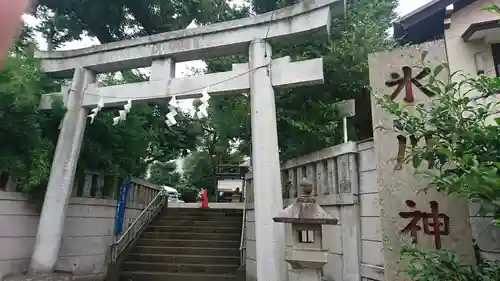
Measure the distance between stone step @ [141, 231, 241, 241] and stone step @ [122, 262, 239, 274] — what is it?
1.33m

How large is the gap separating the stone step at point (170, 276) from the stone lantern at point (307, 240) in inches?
170

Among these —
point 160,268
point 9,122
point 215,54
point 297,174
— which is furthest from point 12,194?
point 297,174

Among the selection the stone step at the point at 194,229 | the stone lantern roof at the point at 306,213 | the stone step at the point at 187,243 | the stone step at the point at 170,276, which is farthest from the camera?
the stone step at the point at 194,229

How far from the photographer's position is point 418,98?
392cm

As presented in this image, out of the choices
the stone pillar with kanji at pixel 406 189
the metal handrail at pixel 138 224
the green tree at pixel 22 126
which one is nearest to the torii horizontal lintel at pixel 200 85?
the green tree at pixel 22 126

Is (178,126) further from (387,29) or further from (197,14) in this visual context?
(387,29)

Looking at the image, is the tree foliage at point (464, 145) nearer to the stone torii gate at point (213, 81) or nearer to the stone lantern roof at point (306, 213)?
the stone lantern roof at point (306, 213)

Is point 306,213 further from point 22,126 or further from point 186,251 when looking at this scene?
point 186,251

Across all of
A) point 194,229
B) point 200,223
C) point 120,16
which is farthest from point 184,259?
point 120,16

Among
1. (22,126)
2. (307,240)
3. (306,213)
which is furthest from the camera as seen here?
(22,126)

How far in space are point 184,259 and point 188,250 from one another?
0.38 m

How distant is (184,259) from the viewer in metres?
8.91

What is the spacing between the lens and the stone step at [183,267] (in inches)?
335

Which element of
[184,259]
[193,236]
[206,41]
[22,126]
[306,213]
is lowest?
[184,259]
